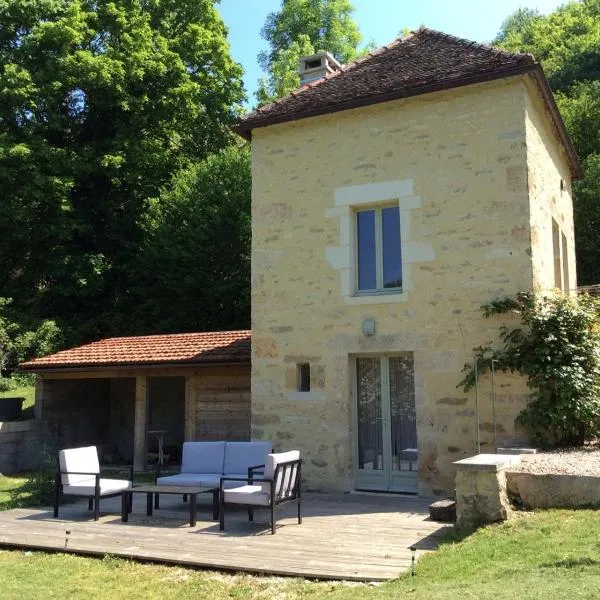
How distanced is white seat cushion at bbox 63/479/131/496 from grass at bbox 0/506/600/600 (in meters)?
1.85

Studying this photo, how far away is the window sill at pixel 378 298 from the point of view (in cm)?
991

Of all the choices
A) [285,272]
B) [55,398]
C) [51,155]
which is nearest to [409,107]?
[285,272]

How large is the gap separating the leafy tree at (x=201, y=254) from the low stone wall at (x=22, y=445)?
7483 millimetres

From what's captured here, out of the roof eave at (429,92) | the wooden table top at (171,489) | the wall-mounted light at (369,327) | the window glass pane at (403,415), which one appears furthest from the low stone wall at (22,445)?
the window glass pane at (403,415)

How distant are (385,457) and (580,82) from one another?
23301mm

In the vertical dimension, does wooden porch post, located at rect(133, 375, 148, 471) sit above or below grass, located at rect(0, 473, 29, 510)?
above

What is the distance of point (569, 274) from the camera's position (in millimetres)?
13383

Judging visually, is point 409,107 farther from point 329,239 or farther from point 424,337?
point 424,337

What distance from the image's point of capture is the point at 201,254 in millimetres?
20859

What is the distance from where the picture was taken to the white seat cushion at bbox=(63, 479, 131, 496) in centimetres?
830

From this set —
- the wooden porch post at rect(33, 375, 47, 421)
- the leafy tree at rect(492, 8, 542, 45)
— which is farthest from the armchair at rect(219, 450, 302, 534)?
the leafy tree at rect(492, 8, 542, 45)

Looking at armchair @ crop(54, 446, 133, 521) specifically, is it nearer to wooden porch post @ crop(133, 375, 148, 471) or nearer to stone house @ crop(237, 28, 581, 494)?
stone house @ crop(237, 28, 581, 494)

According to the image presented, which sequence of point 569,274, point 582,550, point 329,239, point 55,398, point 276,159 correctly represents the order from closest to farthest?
point 582,550 → point 329,239 → point 276,159 → point 569,274 → point 55,398

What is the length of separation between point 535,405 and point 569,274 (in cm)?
552
